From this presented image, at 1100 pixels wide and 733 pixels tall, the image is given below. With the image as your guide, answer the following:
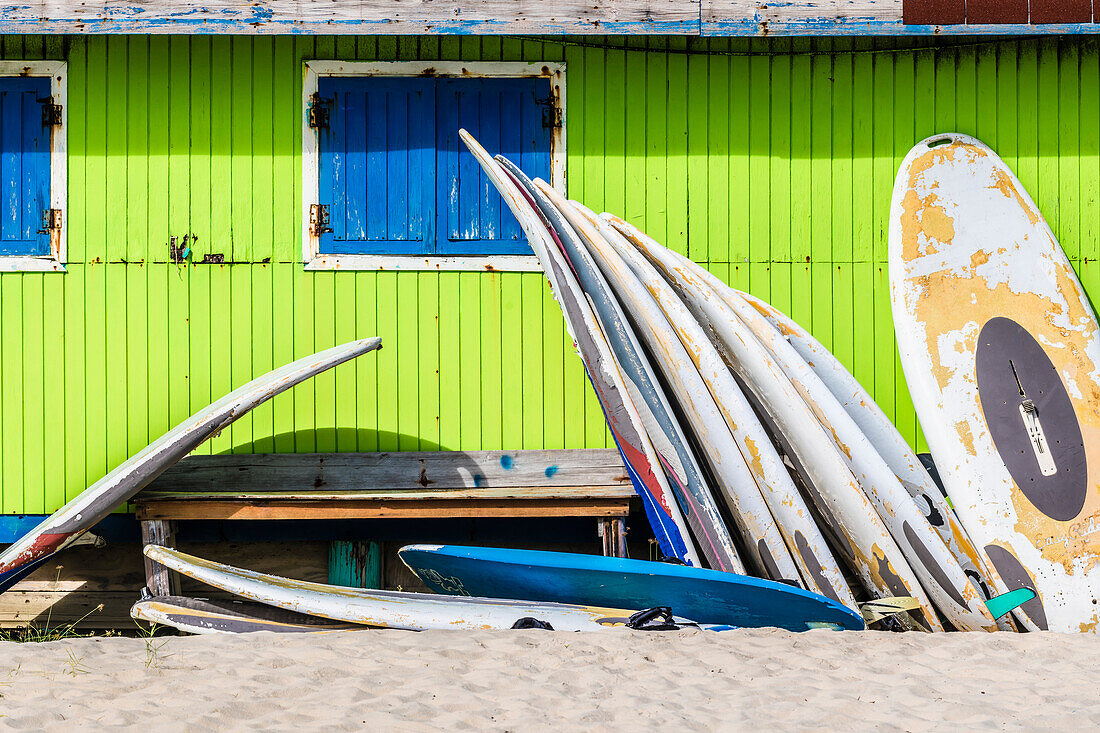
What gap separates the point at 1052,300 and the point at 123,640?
4701 mm

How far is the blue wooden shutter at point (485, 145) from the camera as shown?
4.21 metres

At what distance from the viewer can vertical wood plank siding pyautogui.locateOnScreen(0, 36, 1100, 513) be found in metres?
4.15

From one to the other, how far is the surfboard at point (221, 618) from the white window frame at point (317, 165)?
5.68 feet

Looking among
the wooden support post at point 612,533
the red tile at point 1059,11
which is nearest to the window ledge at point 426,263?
the wooden support post at point 612,533

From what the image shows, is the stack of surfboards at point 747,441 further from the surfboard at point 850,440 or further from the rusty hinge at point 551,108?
the rusty hinge at point 551,108

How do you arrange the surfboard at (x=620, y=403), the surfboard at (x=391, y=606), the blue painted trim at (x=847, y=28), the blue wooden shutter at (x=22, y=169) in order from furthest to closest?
the blue wooden shutter at (x=22, y=169), the blue painted trim at (x=847, y=28), the surfboard at (x=620, y=403), the surfboard at (x=391, y=606)

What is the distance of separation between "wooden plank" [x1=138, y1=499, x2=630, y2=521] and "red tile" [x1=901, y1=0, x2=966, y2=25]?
2.87m

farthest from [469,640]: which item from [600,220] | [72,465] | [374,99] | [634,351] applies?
[374,99]

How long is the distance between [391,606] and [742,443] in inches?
63.8

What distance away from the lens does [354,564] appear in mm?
4219

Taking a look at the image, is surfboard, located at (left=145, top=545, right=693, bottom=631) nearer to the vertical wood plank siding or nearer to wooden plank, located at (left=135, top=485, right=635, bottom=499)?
wooden plank, located at (left=135, top=485, right=635, bottom=499)

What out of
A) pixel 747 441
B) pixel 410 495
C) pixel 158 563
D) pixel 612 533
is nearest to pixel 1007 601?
pixel 747 441

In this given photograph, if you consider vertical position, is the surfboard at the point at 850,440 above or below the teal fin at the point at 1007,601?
above

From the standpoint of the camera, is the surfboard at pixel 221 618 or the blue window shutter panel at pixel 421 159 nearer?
the surfboard at pixel 221 618
